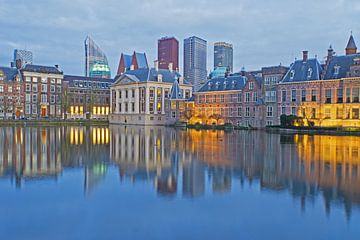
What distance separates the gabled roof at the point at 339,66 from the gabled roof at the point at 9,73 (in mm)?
77135

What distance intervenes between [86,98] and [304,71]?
69.6 meters

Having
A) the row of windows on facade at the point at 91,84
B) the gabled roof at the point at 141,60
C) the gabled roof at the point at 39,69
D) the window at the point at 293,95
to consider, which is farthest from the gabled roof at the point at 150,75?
the gabled roof at the point at 141,60

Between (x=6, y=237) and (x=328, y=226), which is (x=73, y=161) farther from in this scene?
(x=328, y=226)

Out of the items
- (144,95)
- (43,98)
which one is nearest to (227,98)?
(144,95)

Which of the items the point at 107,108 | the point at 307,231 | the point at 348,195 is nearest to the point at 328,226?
the point at 307,231

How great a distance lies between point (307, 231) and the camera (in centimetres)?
884

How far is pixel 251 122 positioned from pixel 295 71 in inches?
499

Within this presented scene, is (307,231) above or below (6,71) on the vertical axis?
below

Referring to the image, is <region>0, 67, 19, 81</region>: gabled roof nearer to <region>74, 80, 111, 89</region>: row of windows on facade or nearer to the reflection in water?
<region>74, 80, 111, 89</region>: row of windows on facade

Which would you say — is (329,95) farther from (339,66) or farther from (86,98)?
(86,98)

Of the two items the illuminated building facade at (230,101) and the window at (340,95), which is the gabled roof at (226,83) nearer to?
the illuminated building facade at (230,101)

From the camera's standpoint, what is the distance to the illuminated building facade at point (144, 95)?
297 feet

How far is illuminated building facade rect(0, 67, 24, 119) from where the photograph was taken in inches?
3684

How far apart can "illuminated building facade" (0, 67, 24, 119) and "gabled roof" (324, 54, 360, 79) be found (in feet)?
247
